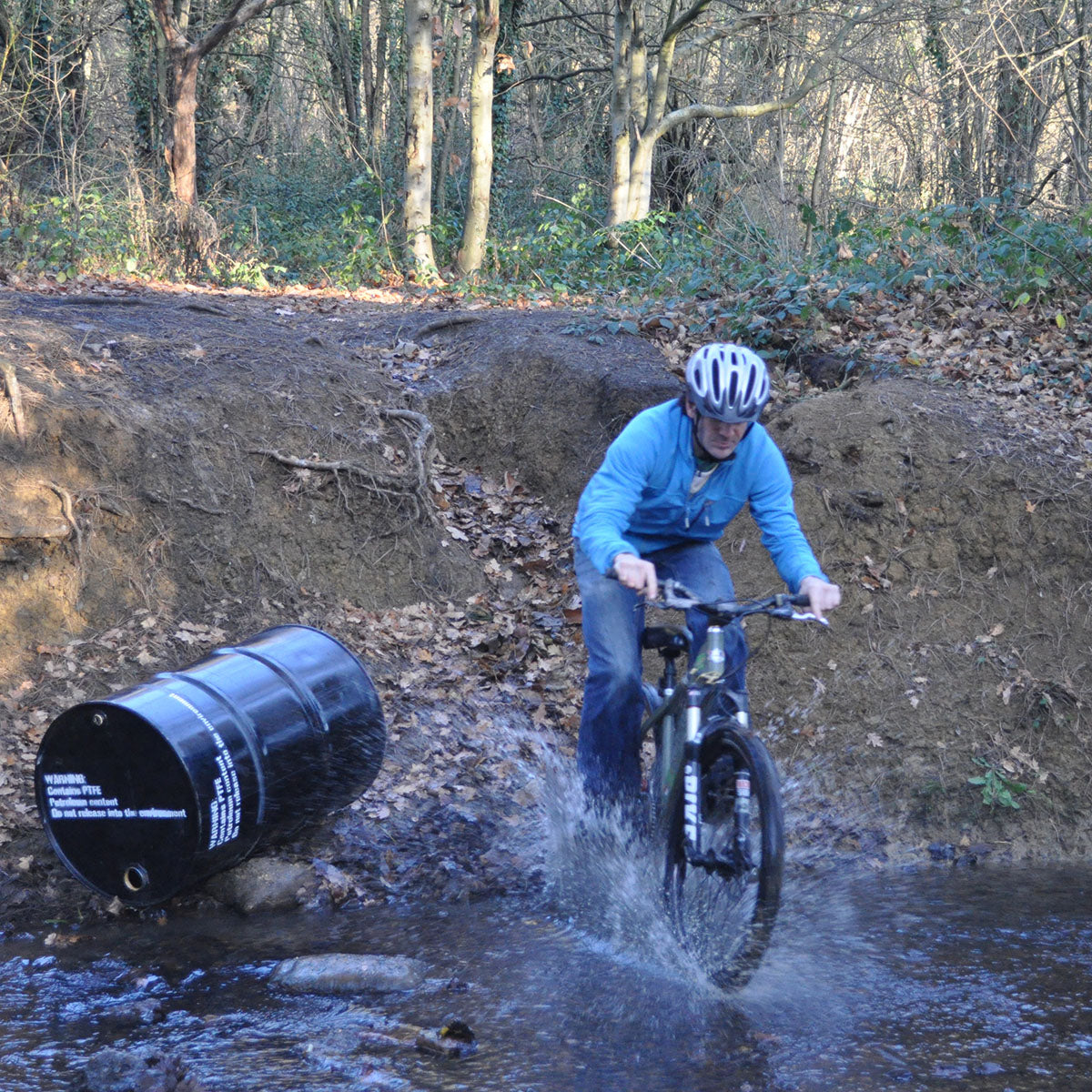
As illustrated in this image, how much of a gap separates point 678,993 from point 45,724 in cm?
366

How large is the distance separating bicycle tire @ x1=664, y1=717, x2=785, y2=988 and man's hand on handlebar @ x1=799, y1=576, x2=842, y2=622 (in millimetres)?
508

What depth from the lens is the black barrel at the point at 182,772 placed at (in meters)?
4.53

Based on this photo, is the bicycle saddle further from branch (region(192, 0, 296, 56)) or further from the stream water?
branch (region(192, 0, 296, 56))

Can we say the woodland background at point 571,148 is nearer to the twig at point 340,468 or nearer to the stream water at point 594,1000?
the twig at point 340,468

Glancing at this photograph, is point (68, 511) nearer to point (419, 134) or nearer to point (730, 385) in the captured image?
point (730, 385)

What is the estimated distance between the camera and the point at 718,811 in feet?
13.5

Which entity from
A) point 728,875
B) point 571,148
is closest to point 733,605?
point 728,875

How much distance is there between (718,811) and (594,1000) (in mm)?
798

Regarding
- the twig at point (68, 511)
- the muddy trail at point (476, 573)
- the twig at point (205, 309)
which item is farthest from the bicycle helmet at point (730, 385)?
the twig at point (205, 309)

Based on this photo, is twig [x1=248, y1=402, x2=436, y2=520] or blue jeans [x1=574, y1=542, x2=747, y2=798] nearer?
blue jeans [x1=574, y1=542, x2=747, y2=798]

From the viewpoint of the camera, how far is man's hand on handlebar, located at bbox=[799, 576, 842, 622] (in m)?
4.04

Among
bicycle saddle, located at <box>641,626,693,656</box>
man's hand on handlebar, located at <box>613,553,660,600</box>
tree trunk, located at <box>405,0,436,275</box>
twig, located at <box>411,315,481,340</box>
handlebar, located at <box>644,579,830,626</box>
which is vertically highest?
tree trunk, located at <box>405,0,436,275</box>

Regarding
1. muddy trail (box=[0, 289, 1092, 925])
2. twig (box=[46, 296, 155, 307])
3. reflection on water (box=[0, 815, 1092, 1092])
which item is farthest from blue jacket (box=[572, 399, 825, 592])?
twig (box=[46, 296, 155, 307])

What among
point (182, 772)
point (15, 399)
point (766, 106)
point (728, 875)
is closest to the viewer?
point (728, 875)
